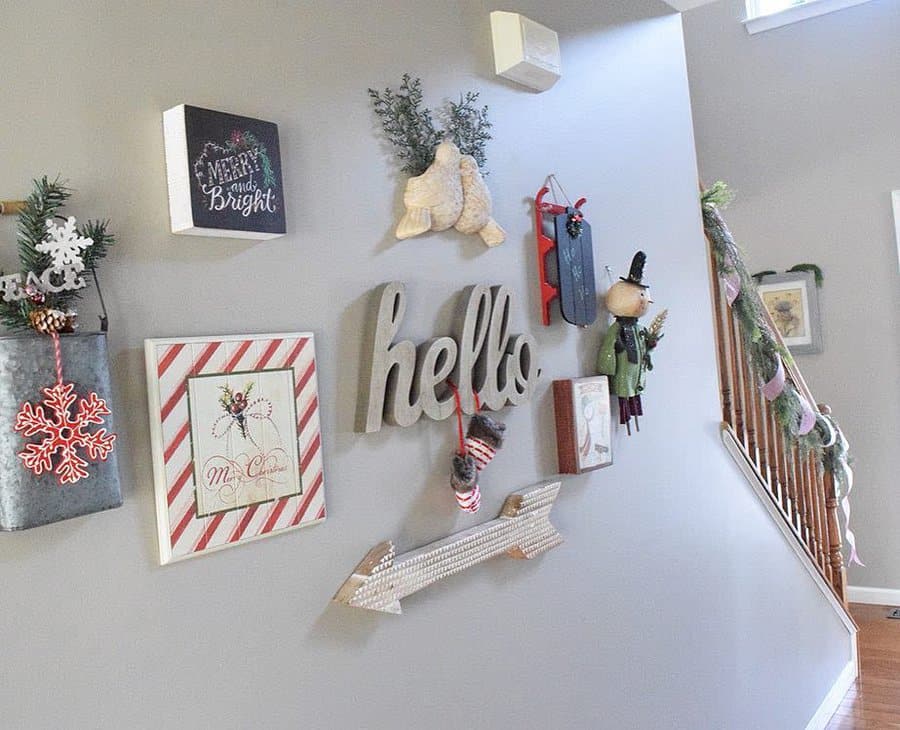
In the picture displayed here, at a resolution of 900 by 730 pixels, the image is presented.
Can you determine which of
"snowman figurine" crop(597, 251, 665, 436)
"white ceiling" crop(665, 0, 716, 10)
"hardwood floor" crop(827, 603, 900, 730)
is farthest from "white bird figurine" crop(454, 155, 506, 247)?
"hardwood floor" crop(827, 603, 900, 730)

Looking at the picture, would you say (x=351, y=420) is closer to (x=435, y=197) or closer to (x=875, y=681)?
(x=435, y=197)

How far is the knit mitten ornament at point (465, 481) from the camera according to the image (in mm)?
1479

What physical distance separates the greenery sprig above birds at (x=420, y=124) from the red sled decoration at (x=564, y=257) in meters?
0.23

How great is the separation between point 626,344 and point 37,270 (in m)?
1.37

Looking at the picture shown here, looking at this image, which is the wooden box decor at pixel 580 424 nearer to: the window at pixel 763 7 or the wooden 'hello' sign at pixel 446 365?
the wooden 'hello' sign at pixel 446 365

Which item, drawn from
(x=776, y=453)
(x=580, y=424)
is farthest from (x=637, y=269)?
(x=776, y=453)

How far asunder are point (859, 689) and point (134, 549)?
3.26 metres

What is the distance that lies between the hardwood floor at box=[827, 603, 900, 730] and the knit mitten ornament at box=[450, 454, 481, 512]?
92.0 inches

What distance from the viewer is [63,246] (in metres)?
0.93

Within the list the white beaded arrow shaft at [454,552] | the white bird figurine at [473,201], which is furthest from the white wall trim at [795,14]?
the white beaded arrow shaft at [454,552]

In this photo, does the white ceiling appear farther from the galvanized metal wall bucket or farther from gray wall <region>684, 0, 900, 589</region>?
gray wall <region>684, 0, 900, 589</region>

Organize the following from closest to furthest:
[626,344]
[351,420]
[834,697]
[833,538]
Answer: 1. [351,420]
2. [626,344]
3. [834,697]
4. [833,538]

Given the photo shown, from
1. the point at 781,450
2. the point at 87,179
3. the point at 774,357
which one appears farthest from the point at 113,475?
the point at 781,450

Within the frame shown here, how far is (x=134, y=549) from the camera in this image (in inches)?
40.9
